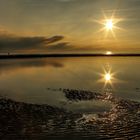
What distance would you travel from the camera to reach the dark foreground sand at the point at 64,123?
59.3ft

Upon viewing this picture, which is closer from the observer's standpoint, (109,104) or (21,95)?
(109,104)

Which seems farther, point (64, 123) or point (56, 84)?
point (56, 84)

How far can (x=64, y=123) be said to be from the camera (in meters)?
20.8

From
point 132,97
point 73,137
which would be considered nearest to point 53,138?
point 73,137

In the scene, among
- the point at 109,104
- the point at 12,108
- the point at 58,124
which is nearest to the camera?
the point at 58,124

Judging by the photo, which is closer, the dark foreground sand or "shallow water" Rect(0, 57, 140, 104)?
the dark foreground sand

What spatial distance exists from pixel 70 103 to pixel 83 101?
1530 millimetres

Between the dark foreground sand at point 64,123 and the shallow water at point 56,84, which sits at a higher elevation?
the shallow water at point 56,84

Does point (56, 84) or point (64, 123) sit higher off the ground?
point (56, 84)

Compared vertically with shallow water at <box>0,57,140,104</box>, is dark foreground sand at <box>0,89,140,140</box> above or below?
below

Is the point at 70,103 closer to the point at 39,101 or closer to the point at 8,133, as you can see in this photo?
the point at 39,101

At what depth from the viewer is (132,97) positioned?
3222cm

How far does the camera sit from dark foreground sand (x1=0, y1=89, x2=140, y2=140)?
712 inches

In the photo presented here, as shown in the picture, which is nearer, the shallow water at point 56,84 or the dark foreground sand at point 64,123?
the dark foreground sand at point 64,123
